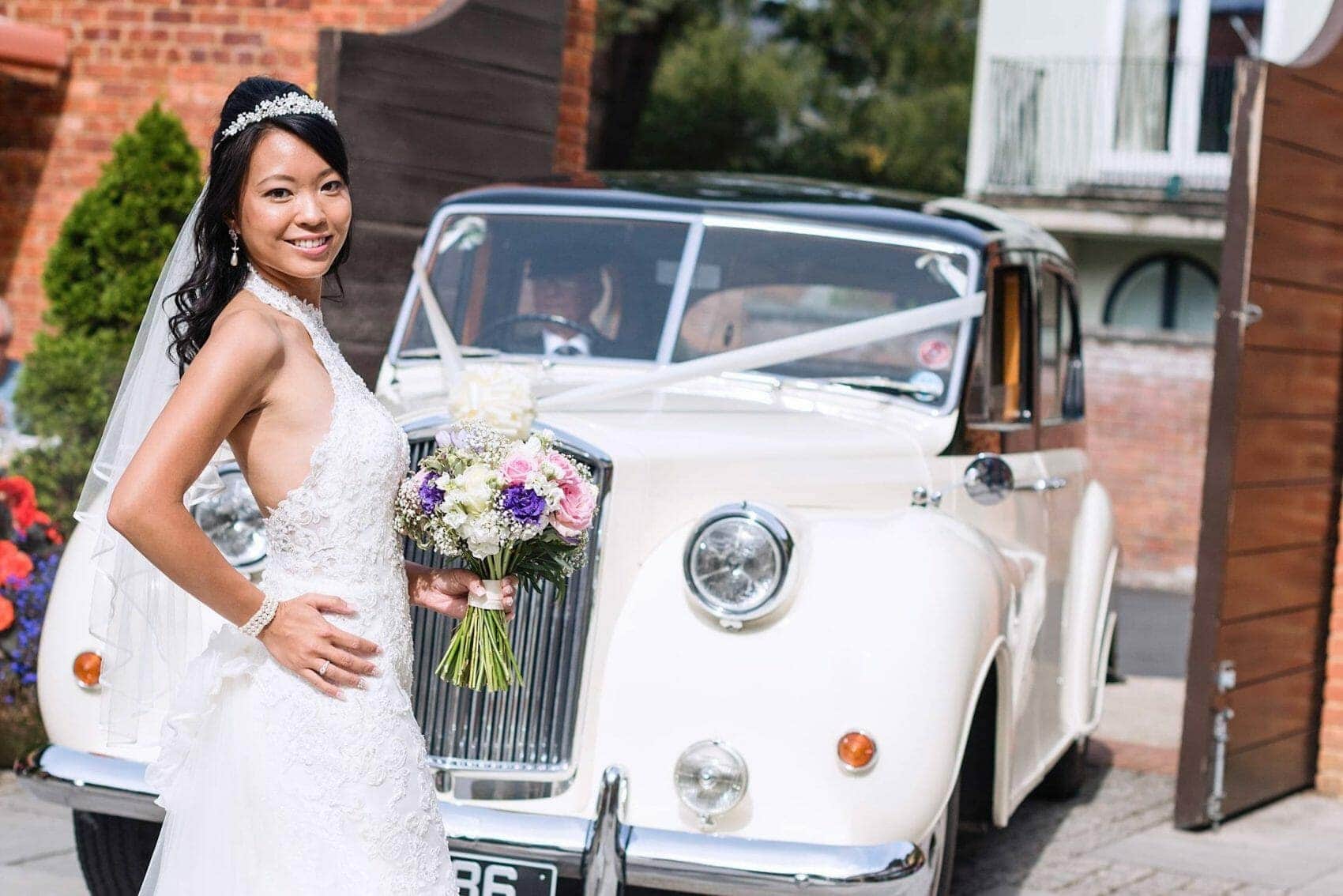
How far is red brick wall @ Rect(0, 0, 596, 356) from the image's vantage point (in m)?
7.95

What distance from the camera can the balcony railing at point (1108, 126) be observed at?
51.6 feet

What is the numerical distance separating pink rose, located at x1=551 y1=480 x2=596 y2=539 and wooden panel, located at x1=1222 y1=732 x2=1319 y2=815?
3837 mm

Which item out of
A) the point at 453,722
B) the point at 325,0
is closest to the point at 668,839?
the point at 453,722

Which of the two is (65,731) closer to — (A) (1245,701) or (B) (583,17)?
(A) (1245,701)

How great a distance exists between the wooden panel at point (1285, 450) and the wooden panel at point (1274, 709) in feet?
2.49

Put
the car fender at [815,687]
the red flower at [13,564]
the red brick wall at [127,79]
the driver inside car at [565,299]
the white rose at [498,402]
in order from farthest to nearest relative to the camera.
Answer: the red brick wall at [127,79] → the red flower at [13,564] → the driver inside car at [565,299] → the car fender at [815,687] → the white rose at [498,402]

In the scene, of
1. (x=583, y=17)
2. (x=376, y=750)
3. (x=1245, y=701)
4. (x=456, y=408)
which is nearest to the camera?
(x=376, y=750)

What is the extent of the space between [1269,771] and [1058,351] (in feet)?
5.79

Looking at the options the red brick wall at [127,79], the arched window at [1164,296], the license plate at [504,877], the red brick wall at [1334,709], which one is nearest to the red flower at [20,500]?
the red brick wall at [127,79]

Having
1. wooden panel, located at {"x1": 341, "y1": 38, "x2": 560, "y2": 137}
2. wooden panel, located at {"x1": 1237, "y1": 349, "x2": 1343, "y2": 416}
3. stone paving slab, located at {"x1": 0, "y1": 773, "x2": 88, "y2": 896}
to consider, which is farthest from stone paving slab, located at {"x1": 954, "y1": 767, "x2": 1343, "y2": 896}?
wooden panel, located at {"x1": 341, "y1": 38, "x2": 560, "y2": 137}

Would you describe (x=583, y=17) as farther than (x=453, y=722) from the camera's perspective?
Yes

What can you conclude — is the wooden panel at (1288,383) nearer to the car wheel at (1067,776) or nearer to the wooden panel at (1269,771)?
the wooden panel at (1269,771)

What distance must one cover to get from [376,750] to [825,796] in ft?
4.48

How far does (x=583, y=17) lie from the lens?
8461mm
